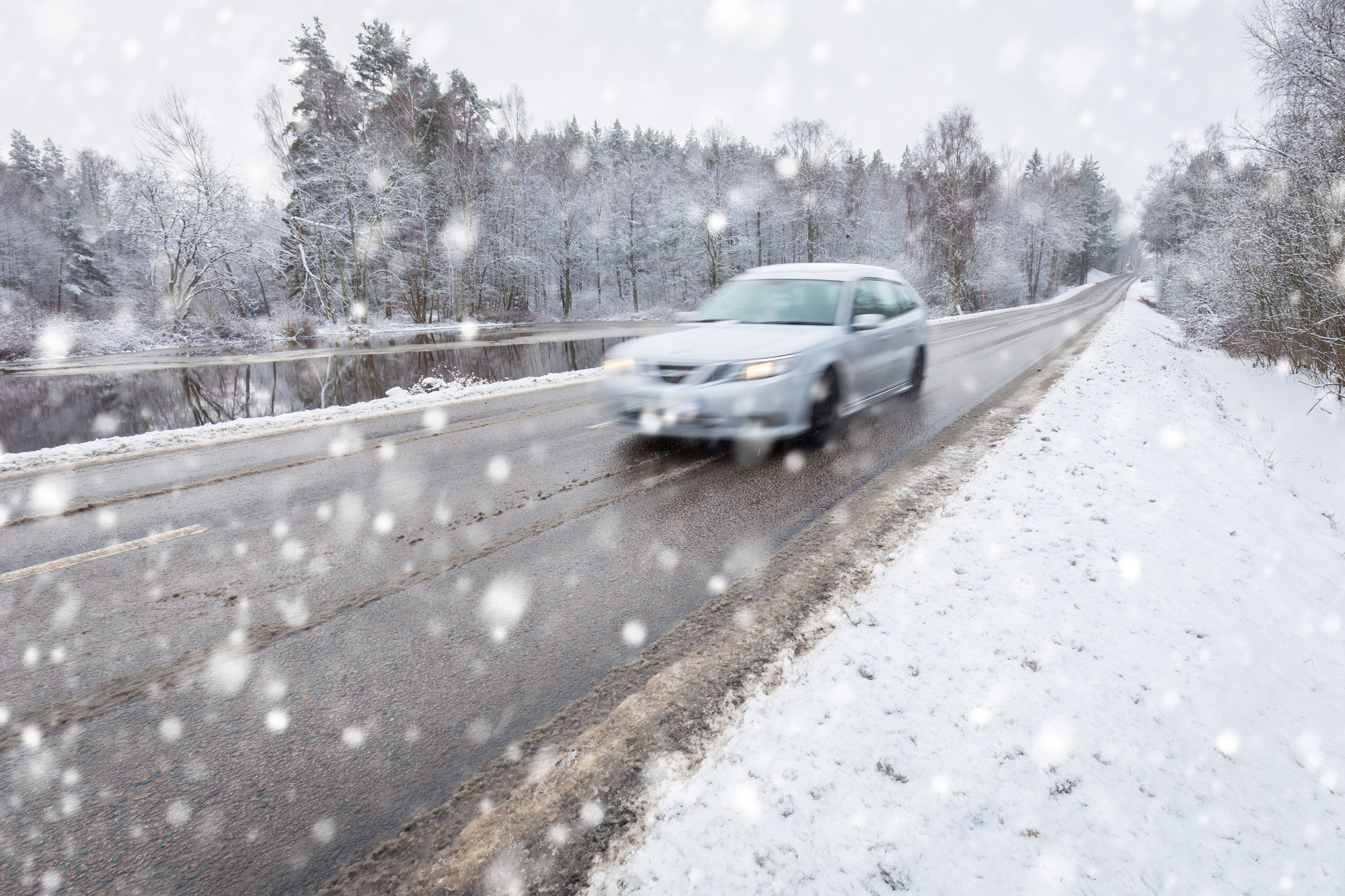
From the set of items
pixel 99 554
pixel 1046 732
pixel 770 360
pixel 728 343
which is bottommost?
pixel 1046 732

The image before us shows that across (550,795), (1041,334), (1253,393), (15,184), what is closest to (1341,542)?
(550,795)

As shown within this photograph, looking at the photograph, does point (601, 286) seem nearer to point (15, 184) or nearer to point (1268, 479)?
point (15, 184)

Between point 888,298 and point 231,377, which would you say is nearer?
point 888,298

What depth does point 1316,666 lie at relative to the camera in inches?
112

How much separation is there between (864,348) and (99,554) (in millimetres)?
6730

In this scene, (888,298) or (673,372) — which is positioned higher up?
(888,298)

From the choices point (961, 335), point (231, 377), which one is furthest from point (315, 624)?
Result: point (961, 335)

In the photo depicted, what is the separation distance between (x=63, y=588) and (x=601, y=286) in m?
55.3

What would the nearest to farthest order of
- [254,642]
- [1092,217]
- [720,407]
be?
[254,642]
[720,407]
[1092,217]

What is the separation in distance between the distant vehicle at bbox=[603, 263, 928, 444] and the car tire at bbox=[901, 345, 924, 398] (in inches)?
34.6

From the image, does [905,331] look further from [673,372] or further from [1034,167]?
[1034,167]

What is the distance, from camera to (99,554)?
406cm

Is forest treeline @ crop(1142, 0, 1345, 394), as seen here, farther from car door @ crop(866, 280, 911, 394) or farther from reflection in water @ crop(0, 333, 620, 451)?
reflection in water @ crop(0, 333, 620, 451)

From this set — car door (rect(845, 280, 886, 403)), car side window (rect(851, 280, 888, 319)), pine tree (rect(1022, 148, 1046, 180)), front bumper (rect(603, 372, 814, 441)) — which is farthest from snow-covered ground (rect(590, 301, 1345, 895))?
pine tree (rect(1022, 148, 1046, 180))
